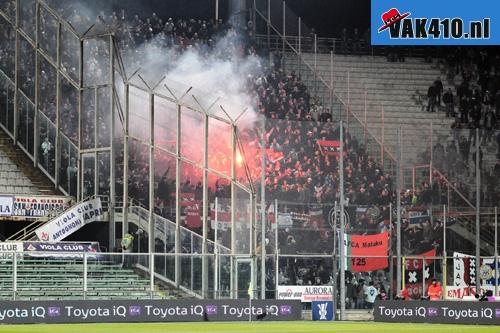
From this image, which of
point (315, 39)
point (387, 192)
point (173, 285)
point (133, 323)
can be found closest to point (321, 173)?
point (387, 192)

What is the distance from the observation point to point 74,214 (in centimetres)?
4569

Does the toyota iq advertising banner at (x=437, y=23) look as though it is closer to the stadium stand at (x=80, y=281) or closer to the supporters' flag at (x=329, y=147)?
the supporters' flag at (x=329, y=147)

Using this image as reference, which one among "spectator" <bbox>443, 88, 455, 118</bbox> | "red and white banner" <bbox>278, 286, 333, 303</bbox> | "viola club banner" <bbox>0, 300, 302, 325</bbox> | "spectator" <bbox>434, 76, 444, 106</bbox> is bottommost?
"viola club banner" <bbox>0, 300, 302, 325</bbox>

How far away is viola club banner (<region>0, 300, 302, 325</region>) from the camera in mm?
35469

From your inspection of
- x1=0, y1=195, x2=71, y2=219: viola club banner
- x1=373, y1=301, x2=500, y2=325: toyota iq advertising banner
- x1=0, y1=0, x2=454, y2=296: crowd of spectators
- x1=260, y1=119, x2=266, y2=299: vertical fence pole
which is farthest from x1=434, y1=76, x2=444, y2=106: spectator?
x1=0, y1=195, x2=71, y2=219: viola club banner

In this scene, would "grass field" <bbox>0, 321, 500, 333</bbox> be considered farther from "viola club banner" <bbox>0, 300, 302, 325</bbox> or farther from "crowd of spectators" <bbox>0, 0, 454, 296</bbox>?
"crowd of spectators" <bbox>0, 0, 454, 296</bbox>

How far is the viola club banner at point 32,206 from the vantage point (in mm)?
44562

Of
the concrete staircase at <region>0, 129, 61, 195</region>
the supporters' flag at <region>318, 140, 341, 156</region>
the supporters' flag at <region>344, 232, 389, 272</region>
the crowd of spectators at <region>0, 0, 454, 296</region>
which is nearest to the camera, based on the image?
the crowd of spectators at <region>0, 0, 454, 296</region>

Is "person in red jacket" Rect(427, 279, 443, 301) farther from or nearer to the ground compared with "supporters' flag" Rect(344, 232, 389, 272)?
nearer to the ground

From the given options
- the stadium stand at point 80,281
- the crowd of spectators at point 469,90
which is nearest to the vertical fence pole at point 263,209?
the stadium stand at point 80,281

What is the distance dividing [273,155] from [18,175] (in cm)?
1121

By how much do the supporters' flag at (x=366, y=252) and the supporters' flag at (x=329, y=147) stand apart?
3.17 m

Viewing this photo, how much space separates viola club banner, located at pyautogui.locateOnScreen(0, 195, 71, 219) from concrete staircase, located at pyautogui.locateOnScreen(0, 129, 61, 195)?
1.09 metres

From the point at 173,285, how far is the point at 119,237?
8.09m
